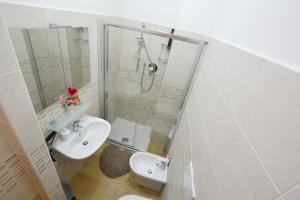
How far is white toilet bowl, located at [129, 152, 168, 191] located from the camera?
1.59 m

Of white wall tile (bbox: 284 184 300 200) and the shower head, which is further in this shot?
the shower head

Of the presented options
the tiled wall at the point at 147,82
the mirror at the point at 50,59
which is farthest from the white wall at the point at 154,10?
the mirror at the point at 50,59

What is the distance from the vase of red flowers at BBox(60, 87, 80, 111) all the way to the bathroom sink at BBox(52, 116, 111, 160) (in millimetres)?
228

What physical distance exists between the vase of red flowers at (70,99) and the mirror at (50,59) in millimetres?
52

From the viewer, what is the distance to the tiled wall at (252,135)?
305 millimetres

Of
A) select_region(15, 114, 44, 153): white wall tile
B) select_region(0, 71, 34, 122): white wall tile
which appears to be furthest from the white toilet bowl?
select_region(0, 71, 34, 122): white wall tile

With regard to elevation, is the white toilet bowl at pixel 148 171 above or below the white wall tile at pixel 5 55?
below

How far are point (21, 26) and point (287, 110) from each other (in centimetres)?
129

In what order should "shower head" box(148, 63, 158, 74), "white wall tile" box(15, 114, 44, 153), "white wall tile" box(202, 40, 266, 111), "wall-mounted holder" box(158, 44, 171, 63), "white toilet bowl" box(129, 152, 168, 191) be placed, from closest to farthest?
"white wall tile" box(202, 40, 266, 111) → "white wall tile" box(15, 114, 44, 153) → "white toilet bowl" box(129, 152, 168, 191) → "wall-mounted holder" box(158, 44, 171, 63) → "shower head" box(148, 63, 158, 74)

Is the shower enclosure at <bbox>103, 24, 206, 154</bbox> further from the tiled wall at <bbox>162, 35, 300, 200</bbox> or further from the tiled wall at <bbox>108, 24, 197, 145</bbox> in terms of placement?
the tiled wall at <bbox>162, 35, 300, 200</bbox>

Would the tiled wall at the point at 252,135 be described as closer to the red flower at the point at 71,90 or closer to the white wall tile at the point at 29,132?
Result: the white wall tile at the point at 29,132

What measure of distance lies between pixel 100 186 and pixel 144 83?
1501 mm

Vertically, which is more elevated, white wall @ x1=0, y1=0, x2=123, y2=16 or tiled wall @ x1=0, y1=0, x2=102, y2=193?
white wall @ x1=0, y1=0, x2=123, y2=16

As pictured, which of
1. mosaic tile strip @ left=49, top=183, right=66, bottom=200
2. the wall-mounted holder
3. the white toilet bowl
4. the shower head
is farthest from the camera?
the shower head
